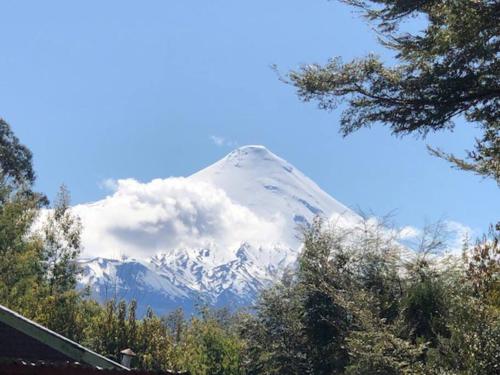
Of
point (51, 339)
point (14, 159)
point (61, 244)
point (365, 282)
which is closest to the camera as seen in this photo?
point (51, 339)

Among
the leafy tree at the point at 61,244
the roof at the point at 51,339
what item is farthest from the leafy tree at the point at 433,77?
Result: the leafy tree at the point at 61,244

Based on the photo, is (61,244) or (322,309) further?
(61,244)

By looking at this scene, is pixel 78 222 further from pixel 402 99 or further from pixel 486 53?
pixel 486 53

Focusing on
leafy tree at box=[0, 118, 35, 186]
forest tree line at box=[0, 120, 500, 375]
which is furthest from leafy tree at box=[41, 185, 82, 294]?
leafy tree at box=[0, 118, 35, 186]

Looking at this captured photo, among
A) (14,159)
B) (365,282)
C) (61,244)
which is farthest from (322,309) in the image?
(14,159)

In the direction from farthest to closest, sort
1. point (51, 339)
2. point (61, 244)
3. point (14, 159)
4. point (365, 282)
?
point (14, 159) → point (61, 244) → point (365, 282) → point (51, 339)

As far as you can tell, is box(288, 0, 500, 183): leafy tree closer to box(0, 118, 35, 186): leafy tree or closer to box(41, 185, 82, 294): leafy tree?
box(41, 185, 82, 294): leafy tree

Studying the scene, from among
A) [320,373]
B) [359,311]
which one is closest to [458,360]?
[359,311]

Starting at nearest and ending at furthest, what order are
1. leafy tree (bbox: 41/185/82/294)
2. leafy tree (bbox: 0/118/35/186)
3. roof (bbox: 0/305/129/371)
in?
roof (bbox: 0/305/129/371) < leafy tree (bbox: 41/185/82/294) < leafy tree (bbox: 0/118/35/186)

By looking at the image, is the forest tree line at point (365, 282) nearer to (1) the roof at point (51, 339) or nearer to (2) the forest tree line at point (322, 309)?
(2) the forest tree line at point (322, 309)

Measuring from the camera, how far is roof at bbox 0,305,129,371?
8.80 m

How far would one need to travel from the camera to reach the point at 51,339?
9.05m

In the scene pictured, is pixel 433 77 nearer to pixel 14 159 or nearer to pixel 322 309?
pixel 322 309

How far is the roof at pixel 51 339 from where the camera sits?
8.80 metres
